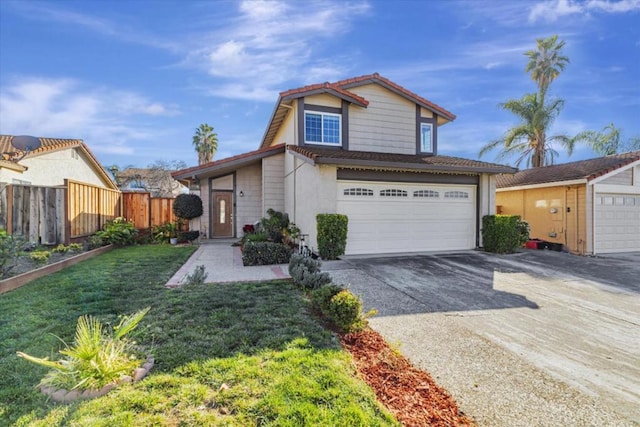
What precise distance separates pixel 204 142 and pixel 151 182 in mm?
6996

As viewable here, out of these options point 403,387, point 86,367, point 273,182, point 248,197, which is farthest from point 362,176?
point 86,367

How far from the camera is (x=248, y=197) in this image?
15141mm

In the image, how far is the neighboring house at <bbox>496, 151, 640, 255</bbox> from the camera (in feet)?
36.8

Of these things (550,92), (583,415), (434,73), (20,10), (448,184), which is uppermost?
(550,92)

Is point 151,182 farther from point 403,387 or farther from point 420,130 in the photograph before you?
point 403,387

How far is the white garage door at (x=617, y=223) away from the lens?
37.3 feet

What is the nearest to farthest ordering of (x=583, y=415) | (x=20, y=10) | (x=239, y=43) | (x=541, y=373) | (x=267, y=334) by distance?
(x=583, y=415)
(x=541, y=373)
(x=267, y=334)
(x=20, y=10)
(x=239, y=43)

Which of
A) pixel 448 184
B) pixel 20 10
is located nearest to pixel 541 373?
pixel 448 184

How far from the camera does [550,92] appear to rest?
1917 cm

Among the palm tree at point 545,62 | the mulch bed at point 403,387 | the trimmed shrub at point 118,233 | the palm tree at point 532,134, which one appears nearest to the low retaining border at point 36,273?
the trimmed shrub at point 118,233

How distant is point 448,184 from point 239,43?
8.86 metres

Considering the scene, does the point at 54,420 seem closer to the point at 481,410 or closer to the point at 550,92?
the point at 481,410

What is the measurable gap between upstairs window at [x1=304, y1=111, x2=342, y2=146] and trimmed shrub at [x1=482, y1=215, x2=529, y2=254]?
641 centimetres

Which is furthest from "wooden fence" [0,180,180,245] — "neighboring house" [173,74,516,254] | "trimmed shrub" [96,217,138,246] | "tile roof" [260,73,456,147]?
"tile roof" [260,73,456,147]
